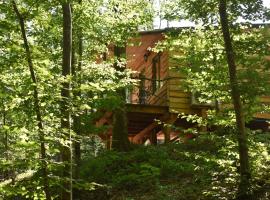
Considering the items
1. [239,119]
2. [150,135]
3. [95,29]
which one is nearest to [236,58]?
[239,119]

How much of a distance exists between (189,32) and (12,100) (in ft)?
16.1

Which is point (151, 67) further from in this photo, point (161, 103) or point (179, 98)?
point (179, 98)

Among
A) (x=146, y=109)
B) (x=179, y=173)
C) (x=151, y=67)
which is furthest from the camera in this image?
(x=151, y=67)

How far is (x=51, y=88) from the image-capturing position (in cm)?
615

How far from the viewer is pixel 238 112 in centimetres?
847

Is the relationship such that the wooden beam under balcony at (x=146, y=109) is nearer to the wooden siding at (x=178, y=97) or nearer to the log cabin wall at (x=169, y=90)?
the log cabin wall at (x=169, y=90)

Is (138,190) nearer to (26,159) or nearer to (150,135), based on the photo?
(26,159)

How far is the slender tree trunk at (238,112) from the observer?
26.9ft

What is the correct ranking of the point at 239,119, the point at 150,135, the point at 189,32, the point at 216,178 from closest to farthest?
1. the point at 239,119
2. the point at 189,32
3. the point at 216,178
4. the point at 150,135

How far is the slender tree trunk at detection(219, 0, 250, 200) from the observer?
821cm

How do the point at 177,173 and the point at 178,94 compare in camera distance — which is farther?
the point at 178,94

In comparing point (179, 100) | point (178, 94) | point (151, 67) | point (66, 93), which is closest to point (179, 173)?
point (66, 93)

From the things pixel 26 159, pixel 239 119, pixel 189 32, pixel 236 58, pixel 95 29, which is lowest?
pixel 26 159

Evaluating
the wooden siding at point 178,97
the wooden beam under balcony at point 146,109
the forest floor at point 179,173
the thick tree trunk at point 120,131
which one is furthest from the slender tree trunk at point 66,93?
the wooden siding at point 178,97
